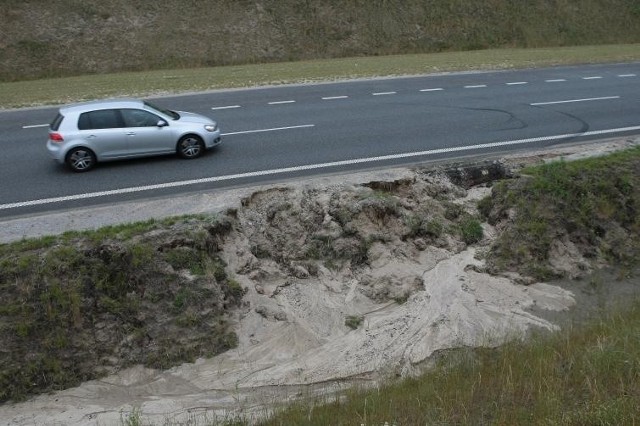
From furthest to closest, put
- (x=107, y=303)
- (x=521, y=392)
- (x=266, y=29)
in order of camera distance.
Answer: (x=266, y=29) < (x=107, y=303) < (x=521, y=392)

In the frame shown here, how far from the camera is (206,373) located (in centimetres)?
948

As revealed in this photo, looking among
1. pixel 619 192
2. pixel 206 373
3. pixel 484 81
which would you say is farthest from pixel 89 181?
pixel 484 81

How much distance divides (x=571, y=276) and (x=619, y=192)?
7.56ft

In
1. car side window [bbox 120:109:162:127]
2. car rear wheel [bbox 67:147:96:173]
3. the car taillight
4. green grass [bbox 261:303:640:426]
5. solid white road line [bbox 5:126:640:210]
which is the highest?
car side window [bbox 120:109:162:127]

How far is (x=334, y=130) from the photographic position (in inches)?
648

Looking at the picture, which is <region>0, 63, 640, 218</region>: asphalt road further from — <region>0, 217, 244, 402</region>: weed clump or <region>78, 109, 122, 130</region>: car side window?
<region>0, 217, 244, 402</region>: weed clump

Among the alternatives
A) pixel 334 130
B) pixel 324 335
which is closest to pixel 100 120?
pixel 334 130

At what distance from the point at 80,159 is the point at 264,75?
556 inches

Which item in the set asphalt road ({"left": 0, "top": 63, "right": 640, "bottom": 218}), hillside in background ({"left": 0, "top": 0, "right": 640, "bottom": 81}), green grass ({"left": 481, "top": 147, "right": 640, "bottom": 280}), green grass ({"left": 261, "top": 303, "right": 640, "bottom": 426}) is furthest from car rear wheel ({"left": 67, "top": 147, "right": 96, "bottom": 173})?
hillside in background ({"left": 0, "top": 0, "right": 640, "bottom": 81})

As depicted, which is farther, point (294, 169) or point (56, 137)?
point (56, 137)

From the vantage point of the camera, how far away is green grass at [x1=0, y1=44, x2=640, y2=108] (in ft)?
76.4

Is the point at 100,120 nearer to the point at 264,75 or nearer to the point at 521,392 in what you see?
the point at 521,392

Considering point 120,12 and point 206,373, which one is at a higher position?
point 120,12

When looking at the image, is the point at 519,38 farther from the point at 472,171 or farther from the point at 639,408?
the point at 639,408
